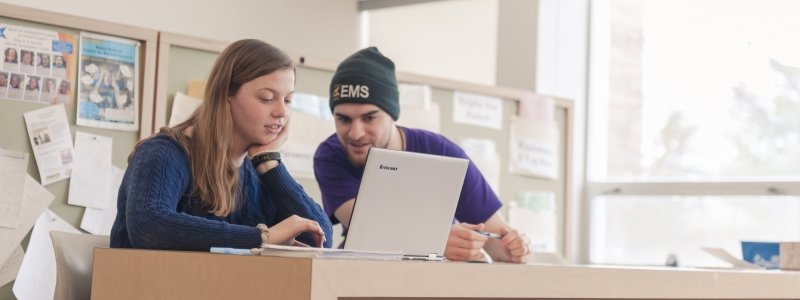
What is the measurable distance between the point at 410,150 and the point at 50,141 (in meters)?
0.90

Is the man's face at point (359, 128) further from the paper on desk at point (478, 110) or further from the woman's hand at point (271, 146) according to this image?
the paper on desk at point (478, 110)

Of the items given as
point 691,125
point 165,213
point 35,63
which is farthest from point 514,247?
point 691,125

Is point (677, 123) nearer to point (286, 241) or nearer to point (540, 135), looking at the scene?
point (540, 135)

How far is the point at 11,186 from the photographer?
245cm

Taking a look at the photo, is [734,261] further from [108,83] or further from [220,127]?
[108,83]

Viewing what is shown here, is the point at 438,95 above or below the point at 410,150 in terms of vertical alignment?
above

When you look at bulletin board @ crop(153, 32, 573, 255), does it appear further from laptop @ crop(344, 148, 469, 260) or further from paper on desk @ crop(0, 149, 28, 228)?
laptop @ crop(344, 148, 469, 260)

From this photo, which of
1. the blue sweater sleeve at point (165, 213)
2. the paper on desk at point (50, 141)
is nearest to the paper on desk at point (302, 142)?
the paper on desk at point (50, 141)

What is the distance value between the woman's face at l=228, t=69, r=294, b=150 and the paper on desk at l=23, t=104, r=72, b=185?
736 mm

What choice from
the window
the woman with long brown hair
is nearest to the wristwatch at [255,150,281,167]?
the woman with long brown hair

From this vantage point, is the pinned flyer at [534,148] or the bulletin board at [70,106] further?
the pinned flyer at [534,148]

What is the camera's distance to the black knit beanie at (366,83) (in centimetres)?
242

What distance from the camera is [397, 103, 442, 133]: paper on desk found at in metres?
3.34

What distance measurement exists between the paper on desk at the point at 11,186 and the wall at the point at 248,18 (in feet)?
4.92
